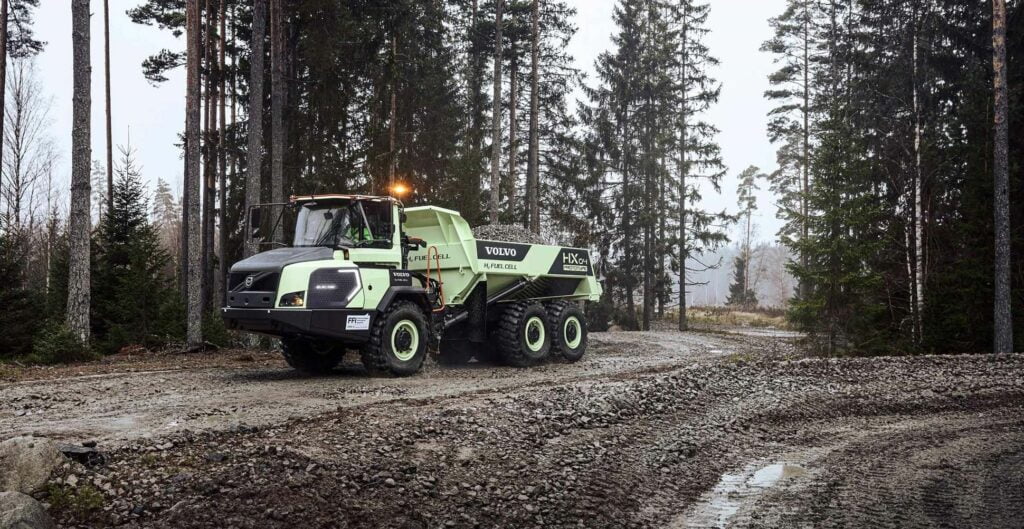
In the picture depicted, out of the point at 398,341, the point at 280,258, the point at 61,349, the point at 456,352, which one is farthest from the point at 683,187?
the point at 61,349

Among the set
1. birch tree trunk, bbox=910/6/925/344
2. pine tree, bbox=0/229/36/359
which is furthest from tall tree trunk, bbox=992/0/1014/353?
pine tree, bbox=0/229/36/359

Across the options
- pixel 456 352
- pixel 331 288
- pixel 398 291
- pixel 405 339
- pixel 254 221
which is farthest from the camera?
pixel 456 352

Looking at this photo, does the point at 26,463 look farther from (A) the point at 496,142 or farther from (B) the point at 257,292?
(A) the point at 496,142

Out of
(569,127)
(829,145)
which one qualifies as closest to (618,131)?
(569,127)

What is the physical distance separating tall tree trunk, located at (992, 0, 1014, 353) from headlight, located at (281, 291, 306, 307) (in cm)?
1475

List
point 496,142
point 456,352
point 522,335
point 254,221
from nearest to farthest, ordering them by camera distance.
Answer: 1. point 254,221
2. point 522,335
3. point 456,352
4. point 496,142

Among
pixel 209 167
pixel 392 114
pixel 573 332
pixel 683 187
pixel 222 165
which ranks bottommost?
pixel 573 332

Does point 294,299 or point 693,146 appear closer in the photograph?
point 294,299

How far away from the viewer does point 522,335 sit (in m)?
12.6

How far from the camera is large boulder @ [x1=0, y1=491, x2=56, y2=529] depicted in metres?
3.95

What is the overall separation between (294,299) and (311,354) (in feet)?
7.36

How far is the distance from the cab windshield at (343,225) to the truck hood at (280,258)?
302 millimetres

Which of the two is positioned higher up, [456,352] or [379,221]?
[379,221]

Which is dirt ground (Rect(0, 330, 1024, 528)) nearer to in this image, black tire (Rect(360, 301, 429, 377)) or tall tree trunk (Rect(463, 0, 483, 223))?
black tire (Rect(360, 301, 429, 377))
